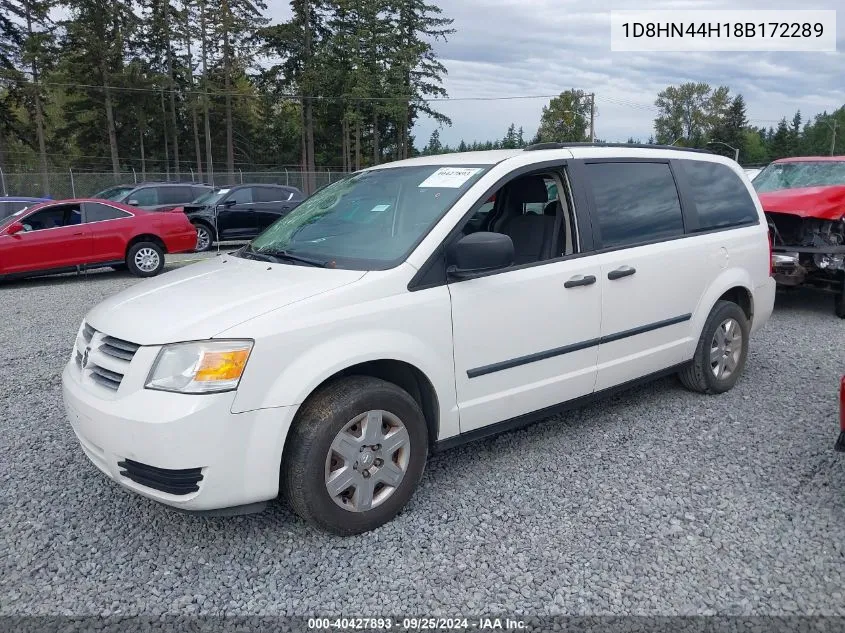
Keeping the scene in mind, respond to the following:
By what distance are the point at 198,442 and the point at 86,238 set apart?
10166mm

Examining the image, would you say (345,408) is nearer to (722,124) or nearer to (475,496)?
(475,496)

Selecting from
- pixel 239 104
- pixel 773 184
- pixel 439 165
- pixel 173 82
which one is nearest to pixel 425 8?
pixel 239 104

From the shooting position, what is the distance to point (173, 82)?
42.1m

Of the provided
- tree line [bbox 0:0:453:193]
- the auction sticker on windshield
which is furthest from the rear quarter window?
tree line [bbox 0:0:453:193]

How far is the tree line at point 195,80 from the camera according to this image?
37.0 metres

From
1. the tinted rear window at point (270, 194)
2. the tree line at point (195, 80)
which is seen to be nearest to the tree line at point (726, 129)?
the tree line at point (195, 80)

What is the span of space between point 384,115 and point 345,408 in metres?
45.0

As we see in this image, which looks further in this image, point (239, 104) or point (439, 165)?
point (239, 104)

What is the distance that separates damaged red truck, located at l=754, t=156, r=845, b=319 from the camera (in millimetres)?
7789

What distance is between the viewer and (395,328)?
10.4ft

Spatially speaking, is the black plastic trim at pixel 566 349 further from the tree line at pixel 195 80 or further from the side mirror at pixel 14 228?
the tree line at pixel 195 80

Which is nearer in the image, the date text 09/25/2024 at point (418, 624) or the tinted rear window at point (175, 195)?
the date text 09/25/2024 at point (418, 624)

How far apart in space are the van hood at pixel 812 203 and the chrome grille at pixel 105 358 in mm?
7430

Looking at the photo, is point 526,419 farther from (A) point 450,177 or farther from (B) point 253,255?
(B) point 253,255
